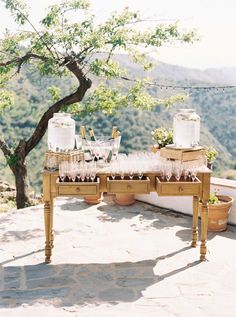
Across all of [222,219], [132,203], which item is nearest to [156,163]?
[222,219]

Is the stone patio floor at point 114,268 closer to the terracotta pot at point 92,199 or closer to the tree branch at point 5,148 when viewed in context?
the terracotta pot at point 92,199

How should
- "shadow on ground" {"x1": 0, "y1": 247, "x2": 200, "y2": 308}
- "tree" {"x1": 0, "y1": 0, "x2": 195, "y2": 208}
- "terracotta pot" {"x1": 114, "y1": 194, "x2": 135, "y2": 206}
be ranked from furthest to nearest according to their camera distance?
"tree" {"x1": 0, "y1": 0, "x2": 195, "y2": 208}
"terracotta pot" {"x1": 114, "y1": 194, "x2": 135, "y2": 206}
"shadow on ground" {"x1": 0, "y1": 247, "x2": 200, "y2": 308}

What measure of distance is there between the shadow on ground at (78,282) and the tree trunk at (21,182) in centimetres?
406

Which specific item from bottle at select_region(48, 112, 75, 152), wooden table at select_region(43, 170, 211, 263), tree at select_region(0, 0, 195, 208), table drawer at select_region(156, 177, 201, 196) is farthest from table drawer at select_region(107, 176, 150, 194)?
tree at select_region(0, 0, 195, 208)

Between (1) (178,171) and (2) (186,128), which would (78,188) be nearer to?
(1) (178,171)

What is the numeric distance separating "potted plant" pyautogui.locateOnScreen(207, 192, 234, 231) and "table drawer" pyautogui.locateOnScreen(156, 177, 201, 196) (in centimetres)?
129

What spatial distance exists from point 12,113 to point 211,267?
90.0ft

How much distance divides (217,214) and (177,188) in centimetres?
147

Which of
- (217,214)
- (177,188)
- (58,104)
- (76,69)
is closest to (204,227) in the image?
Answer: (177,188)

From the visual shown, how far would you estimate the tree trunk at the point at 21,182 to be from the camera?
8633 millimetres

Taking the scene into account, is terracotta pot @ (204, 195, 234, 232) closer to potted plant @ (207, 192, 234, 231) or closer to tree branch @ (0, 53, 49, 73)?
potted plant @ (207, 192, 234, 231)

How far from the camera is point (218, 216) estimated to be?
19.1 ft

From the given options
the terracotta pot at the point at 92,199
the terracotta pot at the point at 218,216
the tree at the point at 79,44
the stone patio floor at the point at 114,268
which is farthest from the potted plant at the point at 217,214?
the tree at the point at 79,44

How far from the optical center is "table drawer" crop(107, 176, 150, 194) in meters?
4.50
